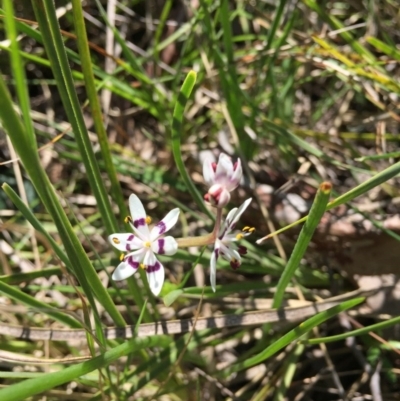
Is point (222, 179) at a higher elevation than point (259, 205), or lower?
lower

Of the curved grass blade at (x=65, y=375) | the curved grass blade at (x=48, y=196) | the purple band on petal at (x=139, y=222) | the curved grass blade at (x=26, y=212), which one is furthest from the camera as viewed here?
the purple band on petal at (x=139, y=222)

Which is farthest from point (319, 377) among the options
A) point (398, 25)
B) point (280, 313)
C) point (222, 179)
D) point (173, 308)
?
point (398, 25)

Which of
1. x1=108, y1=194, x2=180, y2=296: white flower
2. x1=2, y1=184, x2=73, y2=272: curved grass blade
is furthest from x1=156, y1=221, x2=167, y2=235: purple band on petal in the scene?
x1=2, y1=184, x2=73, y2=272: curved grass blade

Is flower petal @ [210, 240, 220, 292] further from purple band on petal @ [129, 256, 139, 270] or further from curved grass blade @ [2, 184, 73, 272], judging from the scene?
curved grass blade @ [2, 184, 73, 272]

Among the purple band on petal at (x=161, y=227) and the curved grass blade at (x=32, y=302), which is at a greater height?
the purple band on petal at (x=161, y=227)

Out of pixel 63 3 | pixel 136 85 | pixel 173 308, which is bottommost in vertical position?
pixel 173 308

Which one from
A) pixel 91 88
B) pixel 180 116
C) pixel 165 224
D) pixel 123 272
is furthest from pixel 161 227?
pixel 91 88

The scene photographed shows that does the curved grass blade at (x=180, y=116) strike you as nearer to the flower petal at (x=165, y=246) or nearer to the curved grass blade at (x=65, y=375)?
the flower petal at (x=165, y=246)

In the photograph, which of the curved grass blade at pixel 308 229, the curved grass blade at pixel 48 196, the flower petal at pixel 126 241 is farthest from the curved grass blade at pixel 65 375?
the curved grass blade at pixel 308 229

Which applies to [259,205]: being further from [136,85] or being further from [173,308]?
[136,85]
